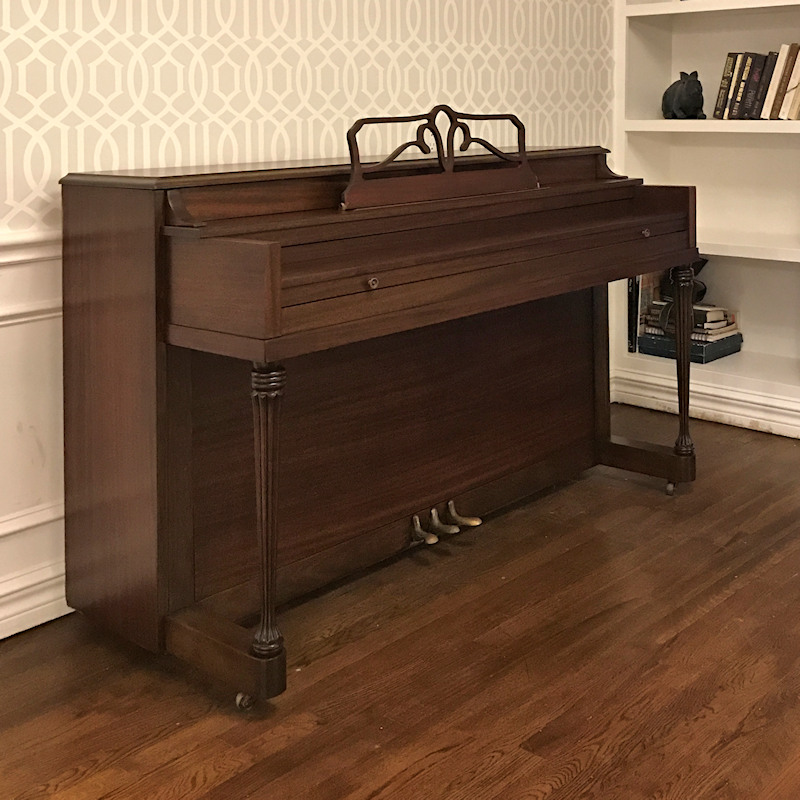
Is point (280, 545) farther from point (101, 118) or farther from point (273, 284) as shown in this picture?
point (101, 118)

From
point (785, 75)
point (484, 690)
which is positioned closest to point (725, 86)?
point (785, 75)

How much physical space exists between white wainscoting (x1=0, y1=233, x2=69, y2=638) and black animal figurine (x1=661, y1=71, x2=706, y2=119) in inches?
94.3

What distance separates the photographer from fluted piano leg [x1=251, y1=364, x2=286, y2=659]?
1952mm

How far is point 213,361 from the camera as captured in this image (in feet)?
7.34

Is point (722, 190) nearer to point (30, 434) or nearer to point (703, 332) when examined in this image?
point (703, 332)

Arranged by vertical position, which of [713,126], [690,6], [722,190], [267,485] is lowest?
[267,485]

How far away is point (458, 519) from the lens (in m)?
2.80

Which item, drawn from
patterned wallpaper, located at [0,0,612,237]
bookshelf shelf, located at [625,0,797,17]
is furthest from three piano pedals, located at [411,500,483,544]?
bookshelf shelf, located at [625,0,797,17]

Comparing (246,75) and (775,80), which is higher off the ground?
(775,80)

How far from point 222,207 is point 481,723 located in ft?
3.54

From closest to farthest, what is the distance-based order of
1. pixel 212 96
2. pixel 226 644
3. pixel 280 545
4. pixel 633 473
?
pixel 226 644 < pixel 280 545 < pixel 212 96 < pixel 633 473

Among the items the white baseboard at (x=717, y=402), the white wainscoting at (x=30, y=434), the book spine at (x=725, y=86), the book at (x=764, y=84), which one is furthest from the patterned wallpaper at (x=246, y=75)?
the white baseboard at (x=717, y=402)

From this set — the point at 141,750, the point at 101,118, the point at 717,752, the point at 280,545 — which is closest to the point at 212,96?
the point at 101,118

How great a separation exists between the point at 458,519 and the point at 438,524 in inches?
2.5
